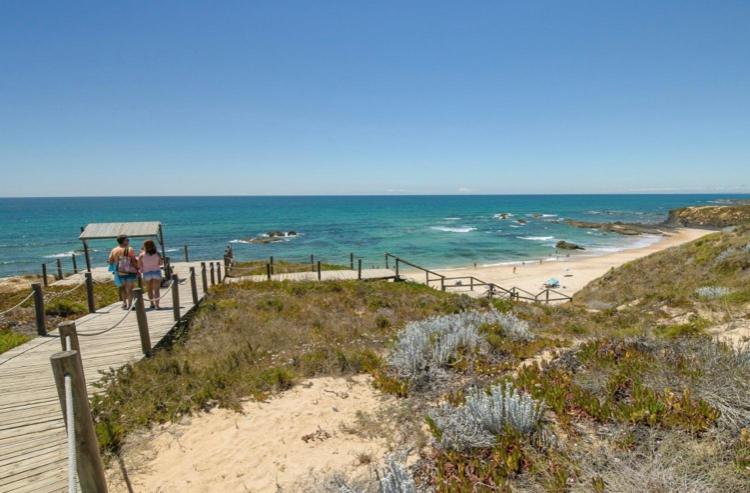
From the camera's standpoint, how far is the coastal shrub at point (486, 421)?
3785mm

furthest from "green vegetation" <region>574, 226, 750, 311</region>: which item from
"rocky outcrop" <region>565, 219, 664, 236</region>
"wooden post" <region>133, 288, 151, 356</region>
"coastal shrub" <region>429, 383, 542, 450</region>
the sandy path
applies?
"rocky outcrop" <region>565, 219, 664, 236</region>

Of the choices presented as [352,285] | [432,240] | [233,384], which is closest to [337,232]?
[432,240]

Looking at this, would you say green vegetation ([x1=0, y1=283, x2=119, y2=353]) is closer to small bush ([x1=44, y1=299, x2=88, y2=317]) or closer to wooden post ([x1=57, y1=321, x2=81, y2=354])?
small bush ([x1=44, y1=299, x2=88, y2=317])

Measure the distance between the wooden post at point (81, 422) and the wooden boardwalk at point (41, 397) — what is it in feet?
3.72

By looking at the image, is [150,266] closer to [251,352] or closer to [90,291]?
[90,291]

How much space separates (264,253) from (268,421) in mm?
39716

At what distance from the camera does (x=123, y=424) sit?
493cm

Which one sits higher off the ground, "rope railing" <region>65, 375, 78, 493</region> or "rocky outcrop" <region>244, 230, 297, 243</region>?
"rope railing" <region>65, 375, 78, 493</region>

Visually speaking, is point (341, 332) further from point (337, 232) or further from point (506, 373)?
point (337, 232)

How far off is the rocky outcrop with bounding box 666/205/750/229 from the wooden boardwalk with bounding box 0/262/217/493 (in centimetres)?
7765

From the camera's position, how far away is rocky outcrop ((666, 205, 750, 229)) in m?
59.3

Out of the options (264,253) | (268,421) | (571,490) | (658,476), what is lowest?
(264,253)

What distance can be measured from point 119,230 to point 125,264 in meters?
7.17

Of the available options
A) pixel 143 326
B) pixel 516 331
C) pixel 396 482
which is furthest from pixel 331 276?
pixel 396 482
